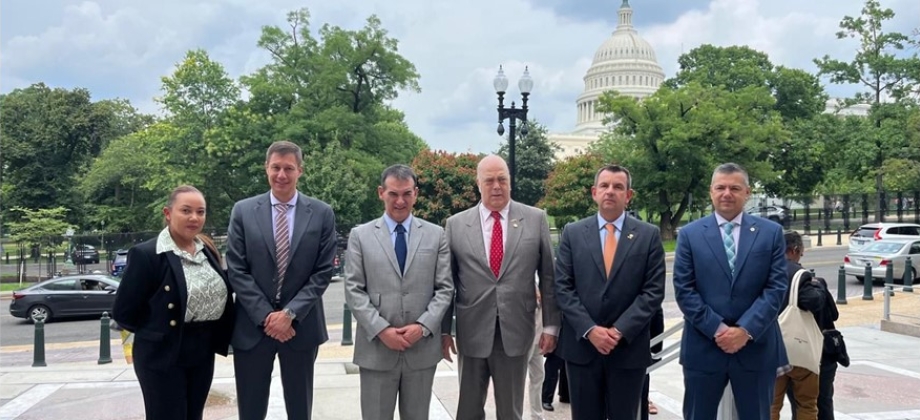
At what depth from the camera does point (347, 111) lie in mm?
36906

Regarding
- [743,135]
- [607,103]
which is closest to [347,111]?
[607,103]

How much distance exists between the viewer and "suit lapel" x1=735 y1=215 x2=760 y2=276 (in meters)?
4.25

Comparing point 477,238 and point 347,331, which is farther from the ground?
point 477,238

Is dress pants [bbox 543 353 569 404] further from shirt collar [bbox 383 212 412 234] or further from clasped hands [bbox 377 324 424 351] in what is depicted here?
shirt collar [bbox 383 212 412 234]

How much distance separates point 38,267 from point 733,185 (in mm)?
34077

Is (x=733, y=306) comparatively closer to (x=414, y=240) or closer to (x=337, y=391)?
(x=414, y=240)

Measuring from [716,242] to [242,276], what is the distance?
325cm

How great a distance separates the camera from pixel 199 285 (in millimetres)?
4262

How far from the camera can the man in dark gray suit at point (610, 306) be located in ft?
14.0

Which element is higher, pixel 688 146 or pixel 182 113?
pixel 182 113

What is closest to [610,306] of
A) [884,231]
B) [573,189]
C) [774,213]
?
[884,231]

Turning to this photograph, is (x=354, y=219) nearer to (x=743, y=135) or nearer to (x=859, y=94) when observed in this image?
(x=743, y=135)

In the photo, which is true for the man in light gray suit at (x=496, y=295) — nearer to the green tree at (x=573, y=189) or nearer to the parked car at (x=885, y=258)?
the parked car at (x=885, y=258)

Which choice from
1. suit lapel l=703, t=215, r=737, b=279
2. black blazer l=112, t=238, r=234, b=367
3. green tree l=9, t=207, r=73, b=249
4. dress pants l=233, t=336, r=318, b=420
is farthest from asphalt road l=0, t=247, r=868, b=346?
suit lapel l=703, t=215, r=737, b=279
